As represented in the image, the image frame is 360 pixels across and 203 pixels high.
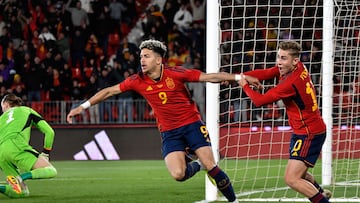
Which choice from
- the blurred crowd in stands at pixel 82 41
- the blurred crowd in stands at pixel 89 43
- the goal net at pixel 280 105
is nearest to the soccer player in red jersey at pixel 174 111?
the goal net at pixel 280 105

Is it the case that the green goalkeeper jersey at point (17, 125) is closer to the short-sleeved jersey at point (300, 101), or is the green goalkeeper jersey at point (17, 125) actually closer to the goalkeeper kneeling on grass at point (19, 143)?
the goalkeeper kneeling on grass at point (19, 143)

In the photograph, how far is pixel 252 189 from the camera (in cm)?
1323

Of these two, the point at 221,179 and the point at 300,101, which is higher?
the point at 300,101

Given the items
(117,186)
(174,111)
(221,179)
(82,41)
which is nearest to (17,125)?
(117,186)

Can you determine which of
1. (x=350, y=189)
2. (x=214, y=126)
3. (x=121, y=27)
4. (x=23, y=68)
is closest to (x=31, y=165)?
(x=214, y=126)

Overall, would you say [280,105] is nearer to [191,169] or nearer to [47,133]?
[47,133]

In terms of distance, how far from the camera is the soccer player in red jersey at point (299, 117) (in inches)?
363

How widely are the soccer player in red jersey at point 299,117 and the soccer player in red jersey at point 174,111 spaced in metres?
1.00

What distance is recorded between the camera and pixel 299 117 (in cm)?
938

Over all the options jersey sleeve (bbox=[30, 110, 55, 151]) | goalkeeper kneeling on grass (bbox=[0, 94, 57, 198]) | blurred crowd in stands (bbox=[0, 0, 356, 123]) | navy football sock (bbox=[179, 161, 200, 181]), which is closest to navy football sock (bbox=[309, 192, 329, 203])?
navy football sock (bbox=[179, 161, 200, 181])

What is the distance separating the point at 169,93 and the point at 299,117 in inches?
61.0

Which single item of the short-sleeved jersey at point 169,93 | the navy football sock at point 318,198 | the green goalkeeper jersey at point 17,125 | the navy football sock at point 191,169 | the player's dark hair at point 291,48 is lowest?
the navy football sock at point 318,198

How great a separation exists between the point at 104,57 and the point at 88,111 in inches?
120

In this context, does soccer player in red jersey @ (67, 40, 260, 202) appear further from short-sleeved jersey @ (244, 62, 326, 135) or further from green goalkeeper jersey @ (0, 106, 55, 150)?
green goalkeeper jersey @ (0, 106, 55, 150)
